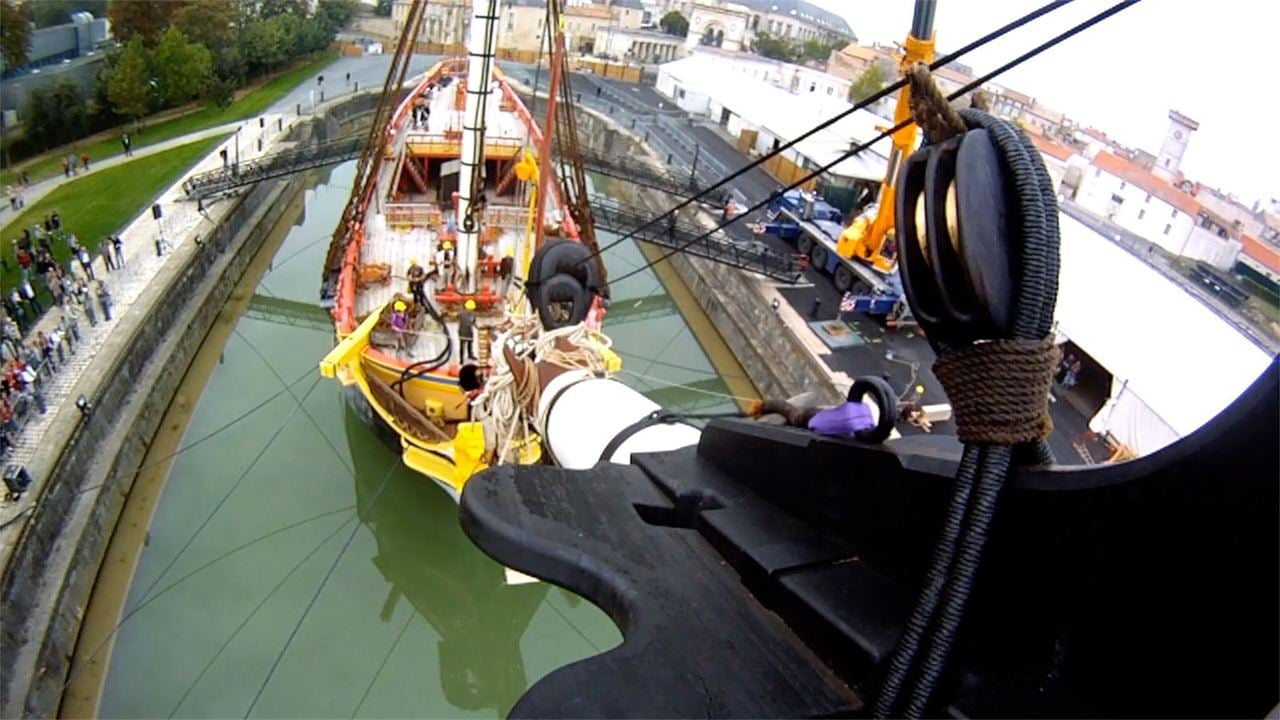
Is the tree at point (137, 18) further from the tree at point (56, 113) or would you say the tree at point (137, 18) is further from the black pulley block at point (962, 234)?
the black pulley block at point (962, 234)

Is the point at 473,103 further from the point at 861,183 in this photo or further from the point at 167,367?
the point at 861,183

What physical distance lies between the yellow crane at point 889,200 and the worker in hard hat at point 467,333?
29.6 ft

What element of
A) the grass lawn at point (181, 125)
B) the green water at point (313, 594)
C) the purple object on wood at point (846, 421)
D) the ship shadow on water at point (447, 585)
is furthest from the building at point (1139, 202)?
the grass lawn at point (181, 125)

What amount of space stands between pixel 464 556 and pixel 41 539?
5092 mm

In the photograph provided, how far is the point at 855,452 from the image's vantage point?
171 centimetres

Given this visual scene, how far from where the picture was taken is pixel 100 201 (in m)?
17.9

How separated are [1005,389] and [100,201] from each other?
2177 cm

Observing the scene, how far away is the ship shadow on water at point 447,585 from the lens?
9570 mm

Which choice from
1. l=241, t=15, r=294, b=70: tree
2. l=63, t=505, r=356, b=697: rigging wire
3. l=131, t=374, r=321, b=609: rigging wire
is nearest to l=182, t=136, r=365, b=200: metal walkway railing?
l=131, t=374, r=321, b=609: rigging wire

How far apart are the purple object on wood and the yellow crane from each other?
1415 cm

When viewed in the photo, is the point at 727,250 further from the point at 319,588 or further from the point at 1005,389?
the point at 1005,389

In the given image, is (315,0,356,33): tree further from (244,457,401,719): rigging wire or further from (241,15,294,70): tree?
(244,457,401,719): rigging wire

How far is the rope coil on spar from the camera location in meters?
1.26

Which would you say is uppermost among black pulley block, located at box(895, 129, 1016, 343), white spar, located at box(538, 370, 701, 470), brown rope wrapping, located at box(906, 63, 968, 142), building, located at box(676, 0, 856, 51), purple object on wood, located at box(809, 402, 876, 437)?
building, located at box(676, 0, 856, 51)
